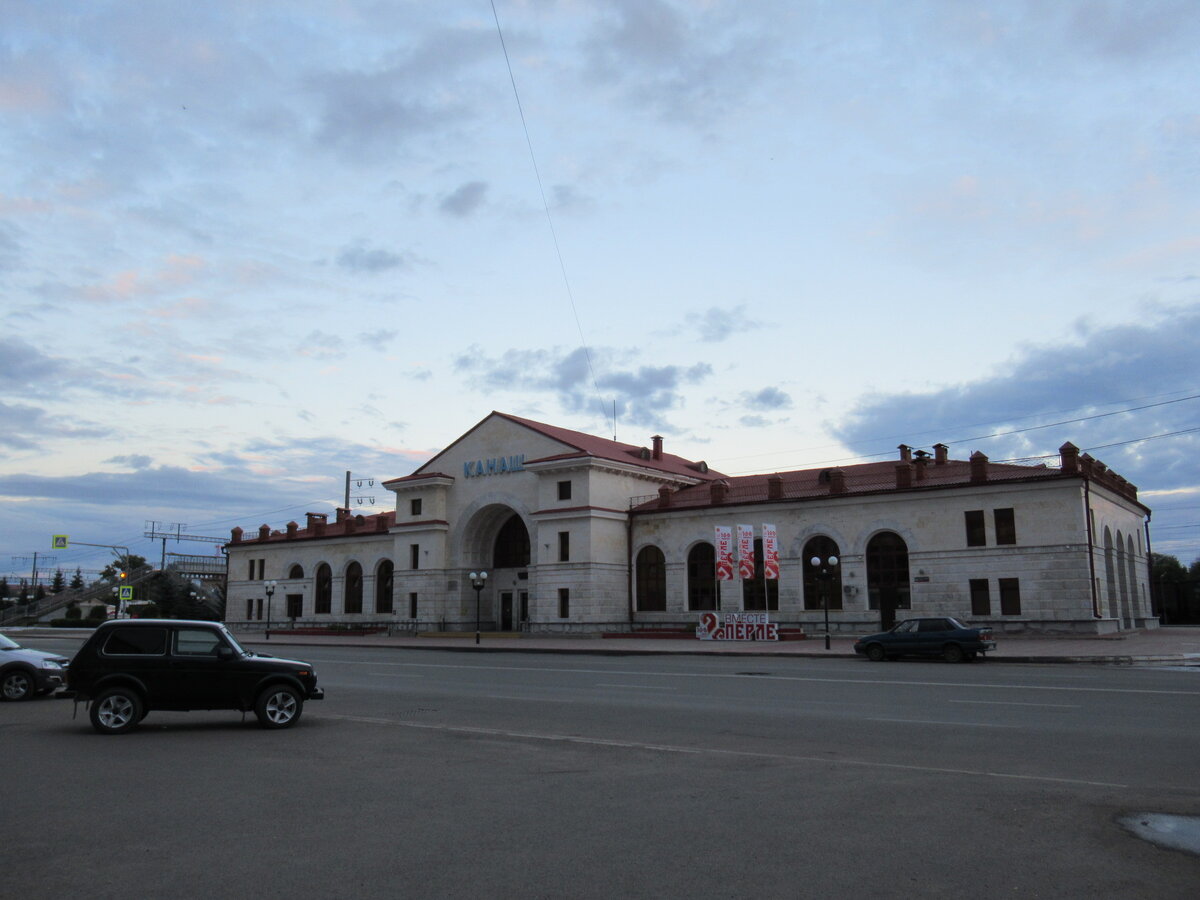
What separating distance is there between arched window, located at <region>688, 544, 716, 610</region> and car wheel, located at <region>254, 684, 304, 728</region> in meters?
33.7

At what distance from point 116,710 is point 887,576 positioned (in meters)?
33.6

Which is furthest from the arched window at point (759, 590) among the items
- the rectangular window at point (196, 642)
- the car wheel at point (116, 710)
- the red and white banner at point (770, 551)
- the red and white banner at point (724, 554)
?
the car wheel at point (116, 710)

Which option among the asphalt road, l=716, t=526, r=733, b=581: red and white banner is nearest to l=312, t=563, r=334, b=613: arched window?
l=716, t=526, r=733, b=581: red and white banner

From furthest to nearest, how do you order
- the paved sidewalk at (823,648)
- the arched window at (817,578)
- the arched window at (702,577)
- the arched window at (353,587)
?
the arched window at (353,587), the arched window at (702,577), the arched window at (817,578), the paved sidewalk at (823,648)

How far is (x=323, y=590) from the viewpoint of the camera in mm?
62688

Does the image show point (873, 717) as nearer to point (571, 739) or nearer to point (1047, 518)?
point (571, 739)

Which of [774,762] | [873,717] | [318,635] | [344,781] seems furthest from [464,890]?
[318,635]

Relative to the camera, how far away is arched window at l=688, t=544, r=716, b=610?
1781 inches

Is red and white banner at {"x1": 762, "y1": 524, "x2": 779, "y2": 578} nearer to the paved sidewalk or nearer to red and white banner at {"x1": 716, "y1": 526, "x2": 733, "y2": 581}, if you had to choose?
red and white banner at {"x1": 716, "y1": 526, "x2": 733, "y2": 581}

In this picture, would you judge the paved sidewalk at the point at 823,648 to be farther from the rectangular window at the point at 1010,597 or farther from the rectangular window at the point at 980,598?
the rectangular window at the point at 980,598

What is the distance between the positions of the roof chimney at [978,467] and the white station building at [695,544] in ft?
0.25

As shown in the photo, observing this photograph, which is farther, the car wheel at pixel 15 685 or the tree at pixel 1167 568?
the tree at pixel 1167 568

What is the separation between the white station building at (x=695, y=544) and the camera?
36562mm

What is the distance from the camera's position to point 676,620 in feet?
149
